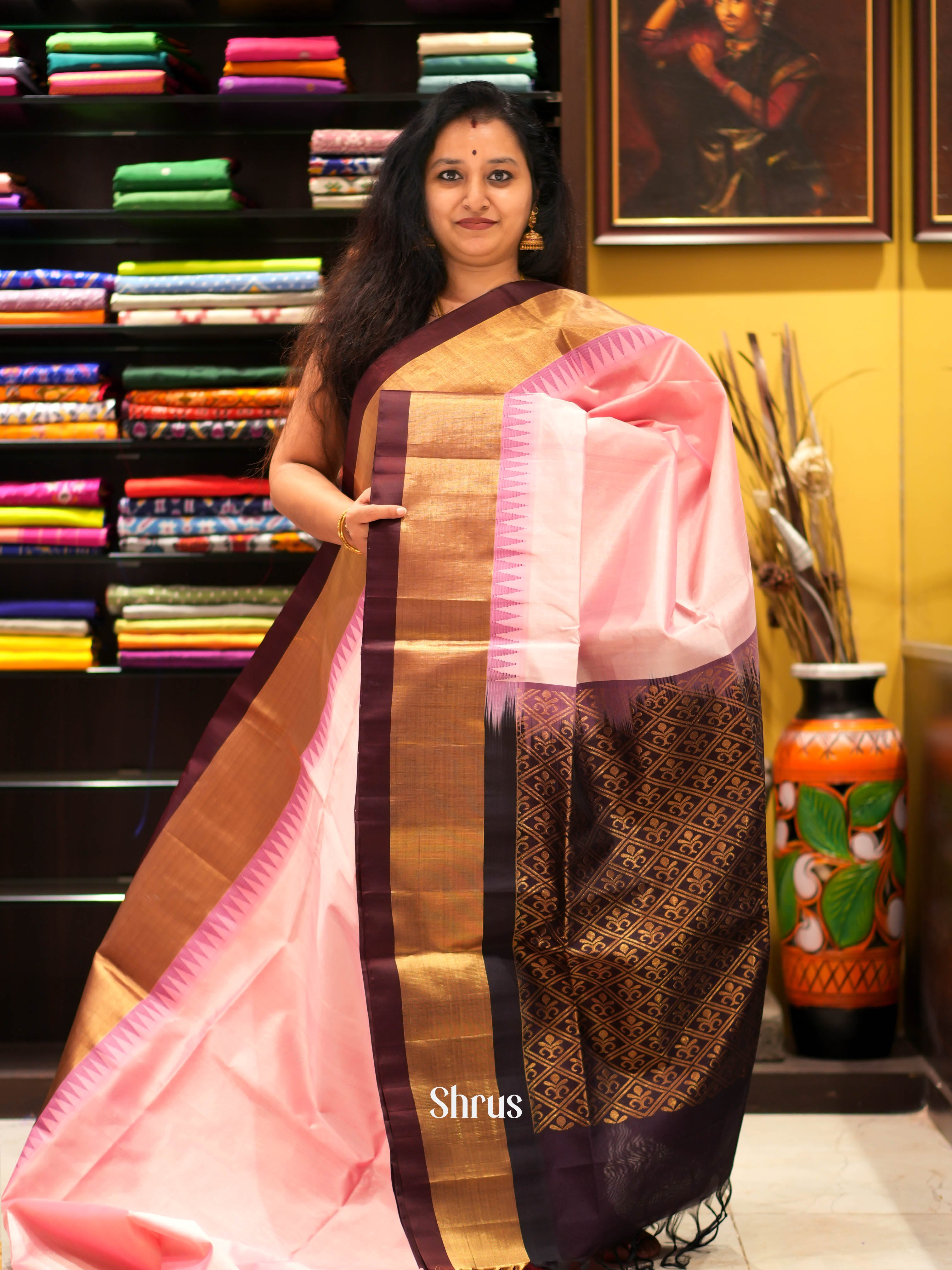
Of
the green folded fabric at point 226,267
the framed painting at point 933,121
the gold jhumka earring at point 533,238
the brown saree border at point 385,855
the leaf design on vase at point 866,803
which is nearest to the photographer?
the brown saree border at point 385,855

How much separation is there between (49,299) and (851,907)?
2.06m

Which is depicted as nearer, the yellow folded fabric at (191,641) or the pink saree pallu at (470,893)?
the pink saree pallu at (470,893)

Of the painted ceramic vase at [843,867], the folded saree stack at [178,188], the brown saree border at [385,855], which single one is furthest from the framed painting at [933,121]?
the brown saree border at [385,855]

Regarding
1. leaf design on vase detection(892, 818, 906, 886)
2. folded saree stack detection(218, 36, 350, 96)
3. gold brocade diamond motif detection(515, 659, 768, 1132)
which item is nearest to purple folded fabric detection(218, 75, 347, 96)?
folded saree stack detection(218, 36, 350, 96)

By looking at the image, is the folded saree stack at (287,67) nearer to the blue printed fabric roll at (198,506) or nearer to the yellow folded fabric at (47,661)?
the blue printed fabric roll at (198,506)

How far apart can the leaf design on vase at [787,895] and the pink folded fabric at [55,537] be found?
61.7 inches

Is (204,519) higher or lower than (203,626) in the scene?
higher

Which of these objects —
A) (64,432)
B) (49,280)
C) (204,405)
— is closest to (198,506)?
(204,405)

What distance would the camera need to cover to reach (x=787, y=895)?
2402mm

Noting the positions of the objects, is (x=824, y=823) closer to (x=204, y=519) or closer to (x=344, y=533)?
(x=344, y=533)

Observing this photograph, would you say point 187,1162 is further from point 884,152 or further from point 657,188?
point 884,152

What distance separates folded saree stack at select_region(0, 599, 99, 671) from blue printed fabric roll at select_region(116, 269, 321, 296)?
26.3 inches

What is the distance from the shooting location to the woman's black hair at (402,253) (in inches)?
70.5

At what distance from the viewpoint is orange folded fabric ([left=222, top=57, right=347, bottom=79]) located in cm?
245
